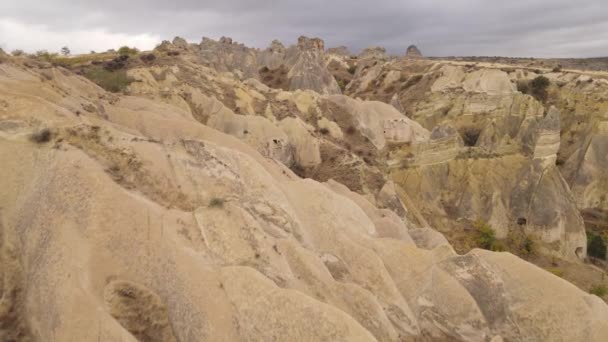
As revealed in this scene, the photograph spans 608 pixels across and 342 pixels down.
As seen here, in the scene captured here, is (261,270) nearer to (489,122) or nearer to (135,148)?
(135,148)

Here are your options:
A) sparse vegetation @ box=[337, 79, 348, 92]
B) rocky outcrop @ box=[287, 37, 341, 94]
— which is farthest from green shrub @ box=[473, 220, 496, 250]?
sparse vegetation @ box=[337, 79, 348, 92]

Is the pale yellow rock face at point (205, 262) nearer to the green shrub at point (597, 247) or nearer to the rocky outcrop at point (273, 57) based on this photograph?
the green shrub at point (597, 247)

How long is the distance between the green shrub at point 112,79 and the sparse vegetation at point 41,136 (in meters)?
15.0

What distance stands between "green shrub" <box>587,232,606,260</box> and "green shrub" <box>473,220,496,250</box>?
6.92 m

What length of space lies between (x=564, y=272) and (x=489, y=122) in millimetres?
14371

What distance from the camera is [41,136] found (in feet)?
33.6

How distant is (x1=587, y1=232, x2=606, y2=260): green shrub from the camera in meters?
29.0

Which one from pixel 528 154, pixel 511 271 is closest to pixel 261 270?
→ pixel 511 271

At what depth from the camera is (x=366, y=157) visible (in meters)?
25.6

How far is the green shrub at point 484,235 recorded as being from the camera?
2778cm

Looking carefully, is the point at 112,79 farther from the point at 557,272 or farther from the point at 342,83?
the point at 342,83

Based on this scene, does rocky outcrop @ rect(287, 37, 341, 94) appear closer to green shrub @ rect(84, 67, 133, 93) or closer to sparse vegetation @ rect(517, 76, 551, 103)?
sparse vegetation @ rect(517, 76, 551, 103)

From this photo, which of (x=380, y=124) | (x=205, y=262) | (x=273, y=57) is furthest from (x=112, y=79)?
(x=273, y=57)

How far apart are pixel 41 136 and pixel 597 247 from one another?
110 feet
